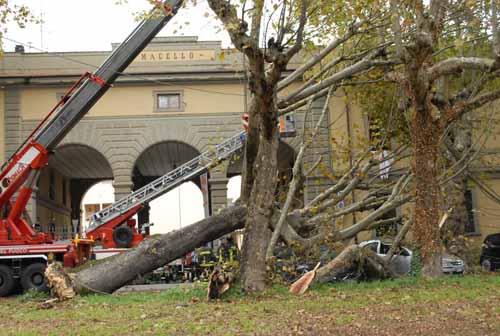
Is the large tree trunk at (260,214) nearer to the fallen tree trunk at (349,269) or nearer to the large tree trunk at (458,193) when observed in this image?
the fallen tree trunk at (349,269)

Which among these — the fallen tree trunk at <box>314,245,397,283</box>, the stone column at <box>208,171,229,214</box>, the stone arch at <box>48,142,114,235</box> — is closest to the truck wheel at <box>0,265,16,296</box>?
the stone arch at <box>48,142,114,235</box>

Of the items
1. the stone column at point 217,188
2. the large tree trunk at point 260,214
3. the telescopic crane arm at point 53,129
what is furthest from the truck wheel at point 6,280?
the stone column at point 217,188

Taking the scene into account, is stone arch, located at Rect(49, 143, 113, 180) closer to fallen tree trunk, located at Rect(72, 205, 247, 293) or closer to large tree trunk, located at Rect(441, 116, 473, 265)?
fallen tree trunk, located at Rect(72, 205, 247, 293)

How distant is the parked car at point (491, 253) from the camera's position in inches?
903

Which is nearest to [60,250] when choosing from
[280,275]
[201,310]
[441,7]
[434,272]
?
[280,275]

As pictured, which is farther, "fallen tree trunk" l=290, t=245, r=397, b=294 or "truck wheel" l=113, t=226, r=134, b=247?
"truck wheel" l=113, t=226, r=134, b=247

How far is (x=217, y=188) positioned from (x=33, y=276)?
12.9 meters

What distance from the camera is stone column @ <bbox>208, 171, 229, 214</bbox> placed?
1169 inches

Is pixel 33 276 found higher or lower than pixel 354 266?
lower

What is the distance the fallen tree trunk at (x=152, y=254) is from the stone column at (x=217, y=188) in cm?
1546

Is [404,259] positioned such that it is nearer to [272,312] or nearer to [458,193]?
[458,193]

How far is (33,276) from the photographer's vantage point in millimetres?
17875

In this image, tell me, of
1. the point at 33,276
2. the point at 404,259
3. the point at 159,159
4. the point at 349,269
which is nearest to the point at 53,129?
the point at 33,276

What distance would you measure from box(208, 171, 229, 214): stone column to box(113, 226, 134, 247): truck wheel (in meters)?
7.75
